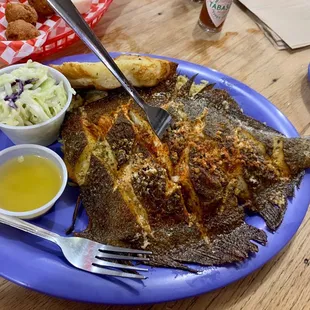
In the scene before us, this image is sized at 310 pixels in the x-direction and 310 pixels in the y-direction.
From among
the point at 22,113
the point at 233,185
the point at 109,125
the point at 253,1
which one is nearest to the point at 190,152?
the point at 233,185

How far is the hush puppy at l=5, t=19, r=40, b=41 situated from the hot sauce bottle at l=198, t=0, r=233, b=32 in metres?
1.01

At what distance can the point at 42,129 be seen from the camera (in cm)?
140

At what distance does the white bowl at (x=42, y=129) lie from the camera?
1.37 m

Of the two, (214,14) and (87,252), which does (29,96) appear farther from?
(214,14)

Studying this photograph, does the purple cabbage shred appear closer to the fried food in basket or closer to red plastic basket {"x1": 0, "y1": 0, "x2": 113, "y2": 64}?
red plastic basket {"x1": 0, "y1": 0, "x2": 113, "y2": 64}

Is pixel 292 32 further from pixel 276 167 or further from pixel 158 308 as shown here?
pixel 158 308

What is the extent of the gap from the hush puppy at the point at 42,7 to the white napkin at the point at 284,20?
1310mm

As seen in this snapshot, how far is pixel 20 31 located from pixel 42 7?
0.95 feet

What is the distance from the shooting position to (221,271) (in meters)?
1.20

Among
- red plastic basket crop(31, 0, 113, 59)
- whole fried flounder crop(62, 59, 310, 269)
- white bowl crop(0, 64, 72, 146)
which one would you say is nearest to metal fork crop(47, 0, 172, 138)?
whole fried flounder crop(62, 59, 310, 269)

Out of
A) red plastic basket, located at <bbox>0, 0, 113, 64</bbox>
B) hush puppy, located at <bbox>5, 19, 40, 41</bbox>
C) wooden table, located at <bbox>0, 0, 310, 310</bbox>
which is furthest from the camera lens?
wooden table, located at <bbox>0, 0, 310, 310</bbox>

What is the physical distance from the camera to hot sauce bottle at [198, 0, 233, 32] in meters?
2.13

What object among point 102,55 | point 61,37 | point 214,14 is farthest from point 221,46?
point 102,55

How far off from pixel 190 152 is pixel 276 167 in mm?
349
